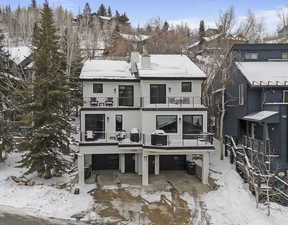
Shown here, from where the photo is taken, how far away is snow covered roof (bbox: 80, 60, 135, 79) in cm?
2059

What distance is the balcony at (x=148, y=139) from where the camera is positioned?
58.5ft

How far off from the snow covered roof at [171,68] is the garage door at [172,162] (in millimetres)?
6953

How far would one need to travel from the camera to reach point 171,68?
21359 millimetres

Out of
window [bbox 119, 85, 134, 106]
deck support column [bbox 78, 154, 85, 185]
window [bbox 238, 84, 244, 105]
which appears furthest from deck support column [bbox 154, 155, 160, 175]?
window [bbox 238, 84, 244, 105]

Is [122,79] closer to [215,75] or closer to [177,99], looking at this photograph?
[177,99]

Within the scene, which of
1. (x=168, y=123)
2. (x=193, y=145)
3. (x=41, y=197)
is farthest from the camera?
(x=168, y=123)

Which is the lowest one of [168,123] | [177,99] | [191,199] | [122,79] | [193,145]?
[191,199]

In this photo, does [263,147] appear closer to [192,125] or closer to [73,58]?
[192,125]

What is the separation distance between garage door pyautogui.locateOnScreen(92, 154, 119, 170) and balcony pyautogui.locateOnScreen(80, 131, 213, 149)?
2447 millimetres

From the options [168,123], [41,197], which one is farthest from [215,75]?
[41,197]

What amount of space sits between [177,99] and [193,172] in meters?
6.01

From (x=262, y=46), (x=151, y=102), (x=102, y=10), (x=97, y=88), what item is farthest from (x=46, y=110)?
(x=102, y=10)

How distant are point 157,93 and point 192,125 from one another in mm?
3702

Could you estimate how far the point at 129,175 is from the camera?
20375 mm
